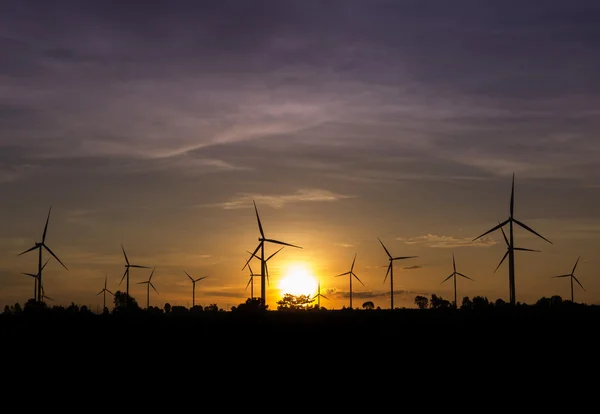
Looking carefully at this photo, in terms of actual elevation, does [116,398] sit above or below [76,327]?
below

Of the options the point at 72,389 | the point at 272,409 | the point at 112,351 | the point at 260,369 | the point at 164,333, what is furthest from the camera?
the point at 164,333

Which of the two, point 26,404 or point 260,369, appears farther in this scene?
point 260,369

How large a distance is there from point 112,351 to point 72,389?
20.9 m

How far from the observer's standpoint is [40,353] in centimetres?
14950

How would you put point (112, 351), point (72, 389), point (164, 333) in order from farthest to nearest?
point (164, 333) → point (112, 351) → point (72, 389)

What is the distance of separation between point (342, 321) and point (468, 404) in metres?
53.5

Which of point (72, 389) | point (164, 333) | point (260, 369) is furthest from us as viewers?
point (164, 333)

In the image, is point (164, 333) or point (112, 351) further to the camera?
point (164, 333)

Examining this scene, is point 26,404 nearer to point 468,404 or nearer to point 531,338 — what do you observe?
point 468,404

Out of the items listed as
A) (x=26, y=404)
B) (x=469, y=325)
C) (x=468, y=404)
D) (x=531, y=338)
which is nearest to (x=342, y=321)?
(x=469, y=325)

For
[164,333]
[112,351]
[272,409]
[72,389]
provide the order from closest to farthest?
[272,409], [72,389], [112,351], [164,333]

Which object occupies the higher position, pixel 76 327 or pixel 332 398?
pixel 76 327

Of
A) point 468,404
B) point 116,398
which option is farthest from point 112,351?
point 468,404

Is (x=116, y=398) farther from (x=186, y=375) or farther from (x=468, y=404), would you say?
(x=468, y=404)
